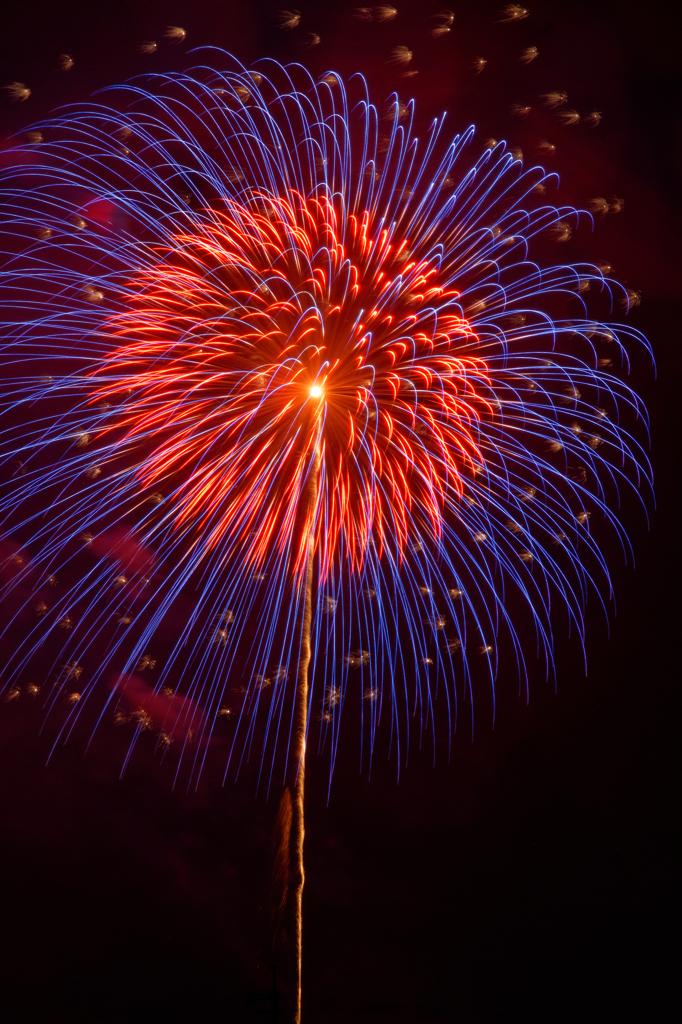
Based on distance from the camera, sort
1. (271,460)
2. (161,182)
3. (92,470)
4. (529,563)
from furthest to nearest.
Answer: (529,563)
(92,470)
(271,460)
(161,182)

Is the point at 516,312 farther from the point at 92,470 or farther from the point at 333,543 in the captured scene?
the point at 92,470

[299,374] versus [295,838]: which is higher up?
[299,374]

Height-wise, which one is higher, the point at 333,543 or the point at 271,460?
the point at 271,460

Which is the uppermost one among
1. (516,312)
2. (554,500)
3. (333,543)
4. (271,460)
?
(516,312)

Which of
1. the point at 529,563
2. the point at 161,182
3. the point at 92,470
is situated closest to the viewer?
the point at 161,182

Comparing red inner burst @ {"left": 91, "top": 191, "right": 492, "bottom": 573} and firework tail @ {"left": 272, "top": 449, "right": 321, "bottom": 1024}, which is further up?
red inner burst @ {"left": 91, "top": 191, "right": 492, "bottom": 573}

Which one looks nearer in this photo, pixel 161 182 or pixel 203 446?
pixel 161 182

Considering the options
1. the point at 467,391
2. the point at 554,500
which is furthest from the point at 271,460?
the point at 554,500

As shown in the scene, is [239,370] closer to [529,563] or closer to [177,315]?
[177,315]

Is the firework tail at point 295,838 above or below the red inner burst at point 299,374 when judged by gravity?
below
